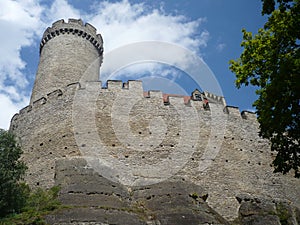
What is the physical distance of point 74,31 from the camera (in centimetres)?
2698

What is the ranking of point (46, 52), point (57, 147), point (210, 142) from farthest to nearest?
1. point (46, 52)
2. point (210, 142)
3. point (57, 147)

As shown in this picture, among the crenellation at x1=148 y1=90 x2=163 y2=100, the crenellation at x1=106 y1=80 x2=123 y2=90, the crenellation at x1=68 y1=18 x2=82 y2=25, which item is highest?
the crenellation at x1=68 y1=18 x2=82 y2=25

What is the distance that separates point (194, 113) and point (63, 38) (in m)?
12.1

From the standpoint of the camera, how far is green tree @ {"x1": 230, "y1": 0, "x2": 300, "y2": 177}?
32.2ft

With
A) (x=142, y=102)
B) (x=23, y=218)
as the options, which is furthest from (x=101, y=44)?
(x=23, y=218)

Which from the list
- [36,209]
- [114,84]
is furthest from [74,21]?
[36,209]

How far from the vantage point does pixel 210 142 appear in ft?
62.7

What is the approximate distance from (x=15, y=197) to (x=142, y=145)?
6.67 metres

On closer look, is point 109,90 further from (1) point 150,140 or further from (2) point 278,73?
(2) point 278,73

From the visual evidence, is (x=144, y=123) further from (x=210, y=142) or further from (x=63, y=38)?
(x=63, y=38)

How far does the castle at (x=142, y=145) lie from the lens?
16500 millimetres

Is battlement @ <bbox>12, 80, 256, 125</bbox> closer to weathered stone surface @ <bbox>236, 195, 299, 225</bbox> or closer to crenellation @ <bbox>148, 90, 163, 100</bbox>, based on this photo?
crenellation @ <bbox>148, 90, 163, 100</bbox>

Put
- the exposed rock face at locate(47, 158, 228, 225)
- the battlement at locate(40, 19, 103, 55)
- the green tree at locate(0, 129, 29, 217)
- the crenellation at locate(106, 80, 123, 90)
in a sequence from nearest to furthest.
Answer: the exposed rock face at locate(47, 158, 228, 225) < the green tree at locate(0, 129, 29, 217) < the crenellation at locate(106, 80, 123, 90) < the battlement at locate(40, 19, 103, 55)

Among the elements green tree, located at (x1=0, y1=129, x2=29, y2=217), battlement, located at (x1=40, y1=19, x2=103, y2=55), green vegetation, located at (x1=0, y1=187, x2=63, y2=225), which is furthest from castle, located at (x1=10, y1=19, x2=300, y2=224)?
battlement, located at (x1=40, y1=19, x2=103, y2=55)
